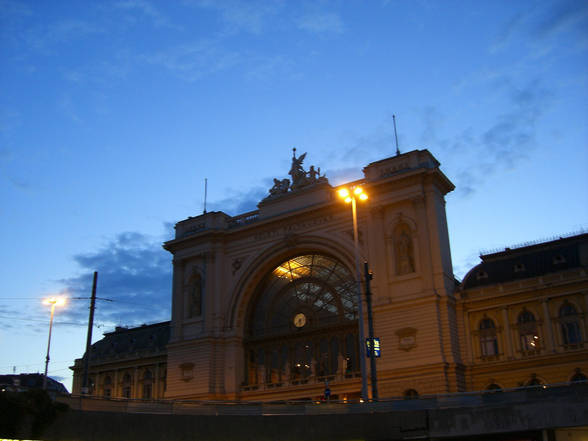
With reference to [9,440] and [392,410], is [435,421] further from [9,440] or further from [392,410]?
[9,440]

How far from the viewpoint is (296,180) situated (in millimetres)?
62719

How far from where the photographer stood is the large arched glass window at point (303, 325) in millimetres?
55263

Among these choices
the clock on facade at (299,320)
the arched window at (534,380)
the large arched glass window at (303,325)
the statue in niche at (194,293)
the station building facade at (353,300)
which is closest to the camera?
the arched window at (534,380)

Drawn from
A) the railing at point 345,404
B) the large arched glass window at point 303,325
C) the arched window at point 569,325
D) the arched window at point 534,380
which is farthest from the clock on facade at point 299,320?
the railing at point 345,404

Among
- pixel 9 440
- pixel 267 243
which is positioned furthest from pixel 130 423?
pixel 267 243

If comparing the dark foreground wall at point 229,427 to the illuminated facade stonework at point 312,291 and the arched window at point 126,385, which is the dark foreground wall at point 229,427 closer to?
the illuminated facade stonework at point 312,291

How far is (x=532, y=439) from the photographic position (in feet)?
90.0

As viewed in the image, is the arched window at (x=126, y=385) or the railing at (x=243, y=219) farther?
the arched window at (x=126, y=385)

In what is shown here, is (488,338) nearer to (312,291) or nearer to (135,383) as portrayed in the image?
(312,291)

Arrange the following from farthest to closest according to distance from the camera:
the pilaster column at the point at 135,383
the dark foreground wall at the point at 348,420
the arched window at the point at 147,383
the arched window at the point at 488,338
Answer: the pilaster column at the point at 135,383, the arched window at the point at 147,383, the arched window at the point at 488,338, the dark foreground wall at the point at 348,420

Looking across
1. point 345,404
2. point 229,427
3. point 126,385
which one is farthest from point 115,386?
point 229,427

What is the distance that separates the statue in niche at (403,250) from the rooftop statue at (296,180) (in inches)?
432

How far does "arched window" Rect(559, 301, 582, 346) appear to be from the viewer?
45875 millimetres

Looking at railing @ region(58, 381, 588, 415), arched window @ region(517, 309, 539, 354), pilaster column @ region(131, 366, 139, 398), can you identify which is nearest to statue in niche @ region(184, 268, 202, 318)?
pilaster column @ region(131, 366, 139, 398)
